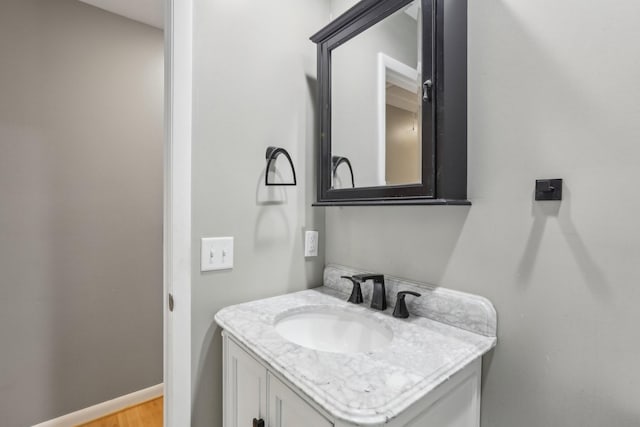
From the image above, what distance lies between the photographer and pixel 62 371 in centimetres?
166

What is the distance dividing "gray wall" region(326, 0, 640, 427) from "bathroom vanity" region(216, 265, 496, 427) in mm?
89

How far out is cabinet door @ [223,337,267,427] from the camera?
779mm

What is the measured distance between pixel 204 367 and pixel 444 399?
812 mm

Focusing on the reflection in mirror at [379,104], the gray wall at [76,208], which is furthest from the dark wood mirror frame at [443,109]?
the gray wall at [76,208]

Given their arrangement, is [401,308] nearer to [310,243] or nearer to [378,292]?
[378,292]

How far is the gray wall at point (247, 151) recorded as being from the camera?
3.38 feet

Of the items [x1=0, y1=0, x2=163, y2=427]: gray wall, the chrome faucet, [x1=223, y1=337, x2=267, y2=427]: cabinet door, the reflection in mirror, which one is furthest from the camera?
[x1=0, y1=0, x2=163, y2=427]: gray wall

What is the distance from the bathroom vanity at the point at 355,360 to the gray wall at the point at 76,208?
4.12ft

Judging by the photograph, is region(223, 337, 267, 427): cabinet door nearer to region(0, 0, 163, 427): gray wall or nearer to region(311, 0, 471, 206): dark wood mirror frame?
region(311, 0, 471, 206): dark wood mirror frame

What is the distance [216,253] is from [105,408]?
1.59 m

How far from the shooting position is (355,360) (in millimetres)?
672

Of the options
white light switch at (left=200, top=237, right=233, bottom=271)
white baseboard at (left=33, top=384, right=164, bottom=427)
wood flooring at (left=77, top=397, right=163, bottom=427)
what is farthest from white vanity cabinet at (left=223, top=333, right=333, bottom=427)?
white baseboard at (left=33, top=384, right=164, bottom=427)

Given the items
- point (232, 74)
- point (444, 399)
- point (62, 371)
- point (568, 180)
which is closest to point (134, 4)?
Answer: point (232, 74)

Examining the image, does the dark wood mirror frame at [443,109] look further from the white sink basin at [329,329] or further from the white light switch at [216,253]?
the white light switch at [216,253]
